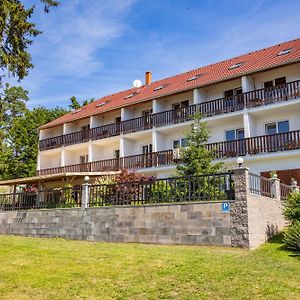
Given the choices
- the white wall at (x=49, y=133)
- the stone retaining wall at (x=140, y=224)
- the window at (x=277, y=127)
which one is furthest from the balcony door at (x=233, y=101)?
→ the white wall at (x=49, y=133)

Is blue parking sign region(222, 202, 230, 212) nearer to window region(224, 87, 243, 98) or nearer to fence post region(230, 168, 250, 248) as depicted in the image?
fence post region(230, 168, 250, 248)

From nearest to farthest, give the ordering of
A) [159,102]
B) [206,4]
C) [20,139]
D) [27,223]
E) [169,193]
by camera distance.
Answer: [206,4] → [169,193] → [27,223] → [159,102] → [20,139]

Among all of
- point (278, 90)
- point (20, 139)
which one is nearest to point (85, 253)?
point (278, 90)

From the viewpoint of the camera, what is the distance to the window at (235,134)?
936 inches

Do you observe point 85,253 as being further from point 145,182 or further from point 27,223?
point 27,223

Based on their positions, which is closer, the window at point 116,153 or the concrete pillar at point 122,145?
the concrete pillar at point 122,145

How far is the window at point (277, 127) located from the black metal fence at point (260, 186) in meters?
7.76

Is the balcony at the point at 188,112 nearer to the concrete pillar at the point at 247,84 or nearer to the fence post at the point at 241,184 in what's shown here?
the concrete pillar at the point at 247,84

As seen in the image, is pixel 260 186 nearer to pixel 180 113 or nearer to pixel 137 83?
pixel 180 113

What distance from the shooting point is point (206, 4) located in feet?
39.9

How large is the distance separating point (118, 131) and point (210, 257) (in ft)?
66.0

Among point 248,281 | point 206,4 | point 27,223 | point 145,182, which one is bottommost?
point 248,281

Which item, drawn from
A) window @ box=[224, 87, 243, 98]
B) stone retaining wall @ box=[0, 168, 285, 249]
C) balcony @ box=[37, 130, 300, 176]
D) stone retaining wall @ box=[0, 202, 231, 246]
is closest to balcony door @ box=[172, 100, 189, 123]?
balcony @ box=[37, 130, 300, 176]

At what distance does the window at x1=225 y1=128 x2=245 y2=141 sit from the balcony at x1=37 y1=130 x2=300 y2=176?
4.99ft
